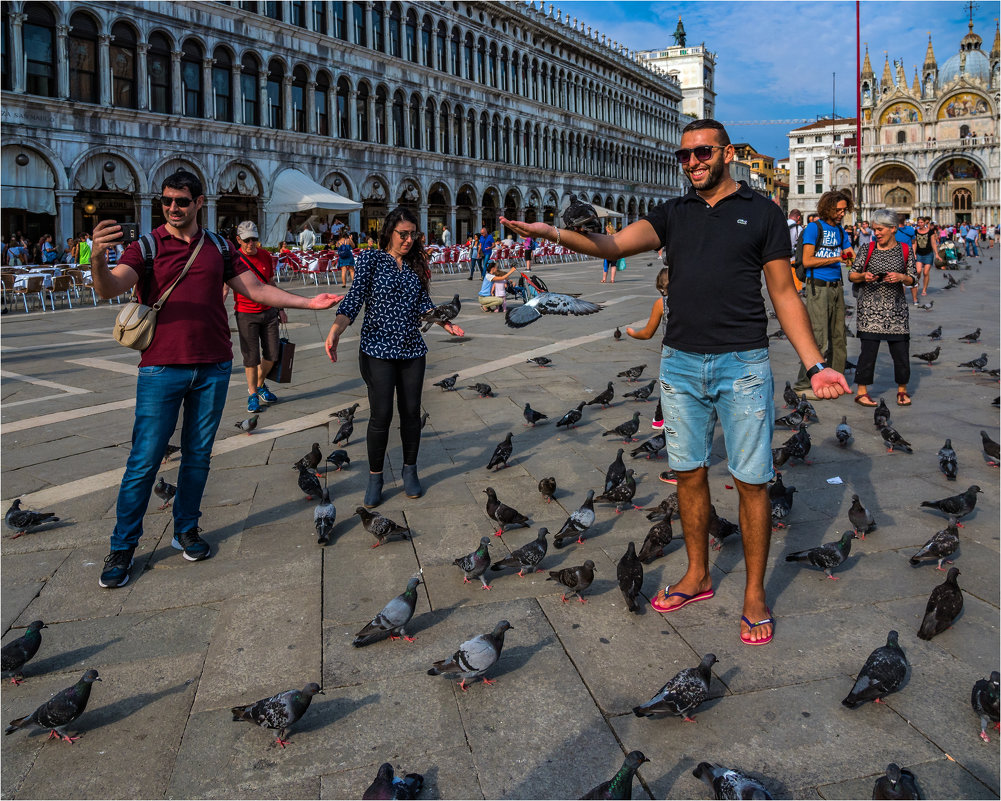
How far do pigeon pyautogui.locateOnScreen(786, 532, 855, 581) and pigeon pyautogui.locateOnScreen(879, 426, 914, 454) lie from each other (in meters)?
2.27

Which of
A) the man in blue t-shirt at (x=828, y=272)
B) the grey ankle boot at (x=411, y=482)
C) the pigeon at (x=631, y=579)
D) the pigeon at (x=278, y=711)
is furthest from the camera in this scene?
the man in blue t-shirt at (x=828, y=272)

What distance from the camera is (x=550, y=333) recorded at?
1191 centimetres

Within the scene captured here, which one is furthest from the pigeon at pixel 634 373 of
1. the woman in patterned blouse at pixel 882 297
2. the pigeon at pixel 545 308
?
the woman in patterned blouse at pixel 882 297

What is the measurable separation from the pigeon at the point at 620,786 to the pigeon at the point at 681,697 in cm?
32

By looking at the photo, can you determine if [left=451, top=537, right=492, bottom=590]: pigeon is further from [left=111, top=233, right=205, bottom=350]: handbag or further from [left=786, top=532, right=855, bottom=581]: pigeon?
[left=111, top=233, right=205, bottom=350]: handbag

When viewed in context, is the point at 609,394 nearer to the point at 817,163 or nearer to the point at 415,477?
the point at 415,477

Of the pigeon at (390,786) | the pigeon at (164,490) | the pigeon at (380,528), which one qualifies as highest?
the pigeon at (164,490)

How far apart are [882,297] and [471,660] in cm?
547

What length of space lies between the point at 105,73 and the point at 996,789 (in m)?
27.1

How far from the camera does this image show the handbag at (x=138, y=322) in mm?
3512

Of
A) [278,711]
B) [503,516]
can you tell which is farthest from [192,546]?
[278,711]

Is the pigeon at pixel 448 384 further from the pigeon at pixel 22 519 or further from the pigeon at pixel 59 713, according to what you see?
the pigeon at pixel 59 713

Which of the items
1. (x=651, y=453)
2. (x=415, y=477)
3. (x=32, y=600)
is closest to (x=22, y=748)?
(x=32, y=600)

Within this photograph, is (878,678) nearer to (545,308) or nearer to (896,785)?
(896,785)
